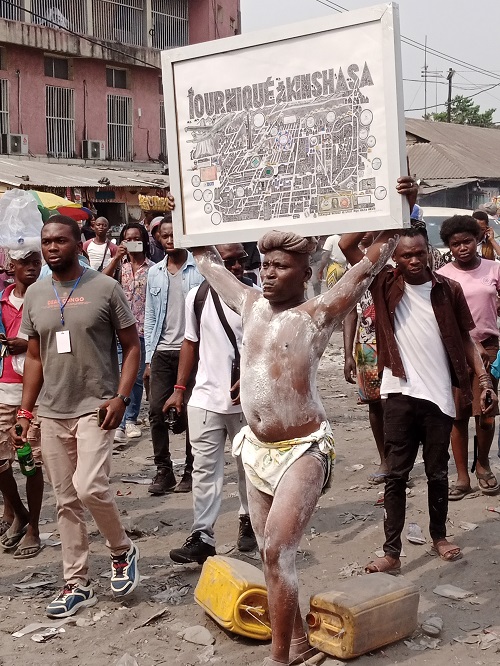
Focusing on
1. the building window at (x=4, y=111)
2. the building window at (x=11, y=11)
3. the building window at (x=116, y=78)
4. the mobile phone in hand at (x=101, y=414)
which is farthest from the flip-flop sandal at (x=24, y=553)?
the building window at (x=116, y=78)

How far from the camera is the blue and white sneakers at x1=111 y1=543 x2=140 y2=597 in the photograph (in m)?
5.32

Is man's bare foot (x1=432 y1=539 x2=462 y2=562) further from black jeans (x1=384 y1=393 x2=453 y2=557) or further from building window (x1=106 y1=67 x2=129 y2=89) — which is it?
building window (x1=106 y1=67 x2=129 y2=89)

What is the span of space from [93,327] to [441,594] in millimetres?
2467

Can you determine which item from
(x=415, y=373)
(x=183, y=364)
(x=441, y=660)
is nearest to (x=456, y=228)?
(x=415, y=373)

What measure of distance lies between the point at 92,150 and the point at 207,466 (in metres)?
24.6

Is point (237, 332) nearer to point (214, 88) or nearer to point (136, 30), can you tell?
point (214, 88)

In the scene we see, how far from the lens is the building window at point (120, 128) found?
30.2 metres

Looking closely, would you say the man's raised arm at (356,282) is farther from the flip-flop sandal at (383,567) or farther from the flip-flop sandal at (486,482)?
the flip-flop sandal at (486,482)

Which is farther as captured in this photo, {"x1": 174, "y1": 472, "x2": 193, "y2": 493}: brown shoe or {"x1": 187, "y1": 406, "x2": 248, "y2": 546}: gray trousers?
{"x1": 174, "y1": 472, "x2": 193, "y2": 493}: brown shoe

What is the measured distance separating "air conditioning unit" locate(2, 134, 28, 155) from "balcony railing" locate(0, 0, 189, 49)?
332 centimetres

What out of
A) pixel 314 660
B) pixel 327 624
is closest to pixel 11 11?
pixel 327 624

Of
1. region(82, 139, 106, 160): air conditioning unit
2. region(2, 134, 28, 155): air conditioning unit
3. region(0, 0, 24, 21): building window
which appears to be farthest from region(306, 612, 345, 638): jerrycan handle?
region(82, 139, 106, 160): air conditioning unit

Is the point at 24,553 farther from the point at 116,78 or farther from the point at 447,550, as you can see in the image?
the point at 116,78

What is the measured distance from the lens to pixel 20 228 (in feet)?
20.6
